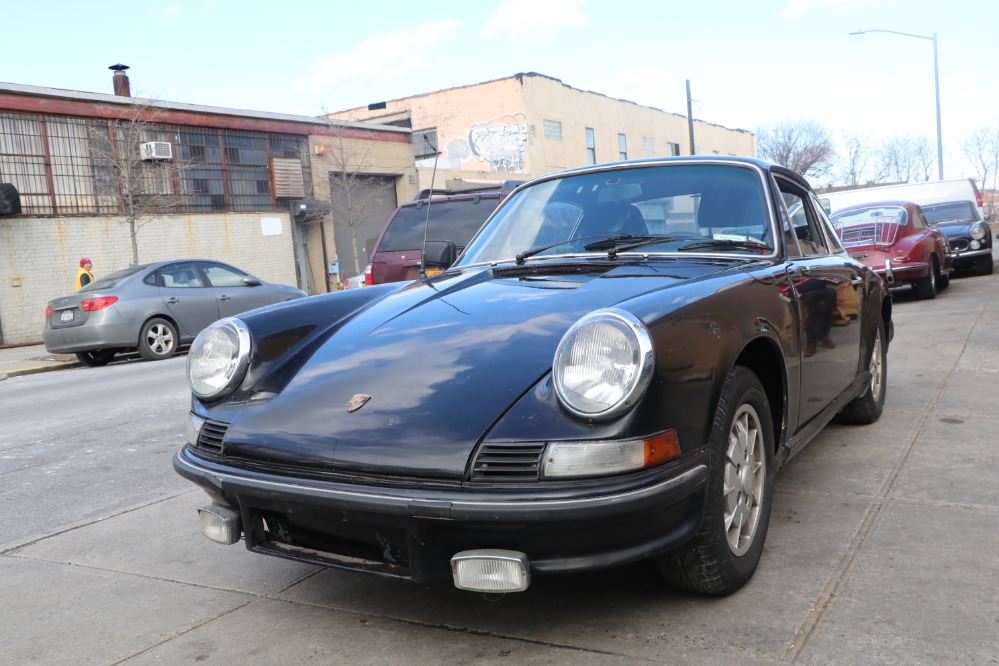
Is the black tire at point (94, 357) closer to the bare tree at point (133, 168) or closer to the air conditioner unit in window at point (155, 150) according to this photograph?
the bare tree at point (133, 168)

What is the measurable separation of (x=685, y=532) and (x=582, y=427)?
1.50 ft

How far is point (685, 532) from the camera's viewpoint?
2600 mm

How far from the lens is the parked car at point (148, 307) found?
12.6 meters

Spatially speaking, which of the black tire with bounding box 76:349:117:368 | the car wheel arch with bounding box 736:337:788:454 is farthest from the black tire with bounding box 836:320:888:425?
the black tire with bounding box 76:349:117:368

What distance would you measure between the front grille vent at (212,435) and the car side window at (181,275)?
1110 cm

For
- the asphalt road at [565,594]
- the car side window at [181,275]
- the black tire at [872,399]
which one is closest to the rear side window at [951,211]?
the car side window at [181,275]

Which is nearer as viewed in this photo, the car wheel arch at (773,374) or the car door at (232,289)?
the car wheel arch at (773,374)

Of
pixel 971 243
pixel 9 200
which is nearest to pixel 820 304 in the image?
pixel 971 243

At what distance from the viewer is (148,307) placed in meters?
13.0

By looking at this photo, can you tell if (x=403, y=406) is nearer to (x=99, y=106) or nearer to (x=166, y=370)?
(x=166, y=370)

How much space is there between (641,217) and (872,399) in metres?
2.27

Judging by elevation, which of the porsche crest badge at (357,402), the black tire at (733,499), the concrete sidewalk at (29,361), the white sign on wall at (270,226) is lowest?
the concrete sidewalk at (29,361)

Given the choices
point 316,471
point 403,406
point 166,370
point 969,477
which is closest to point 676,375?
point 403,406

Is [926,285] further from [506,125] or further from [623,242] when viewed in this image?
[506,125]
